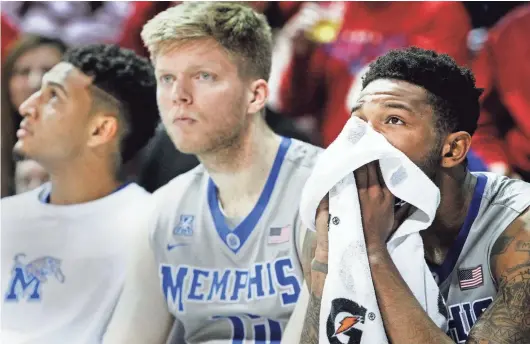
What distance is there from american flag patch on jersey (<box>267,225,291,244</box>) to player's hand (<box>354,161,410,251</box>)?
0.97 feet

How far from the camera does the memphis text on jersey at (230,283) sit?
178 cm

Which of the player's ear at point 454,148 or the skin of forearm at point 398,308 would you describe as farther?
the player's ear at point 454,148

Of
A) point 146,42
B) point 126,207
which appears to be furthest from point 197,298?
point 146,42

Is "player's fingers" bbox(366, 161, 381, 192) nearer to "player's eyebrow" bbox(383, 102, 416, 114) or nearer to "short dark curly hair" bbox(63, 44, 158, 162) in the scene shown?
"player's eyebrow" bbox(383, 102, 416, 114)

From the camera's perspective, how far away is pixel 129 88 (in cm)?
198

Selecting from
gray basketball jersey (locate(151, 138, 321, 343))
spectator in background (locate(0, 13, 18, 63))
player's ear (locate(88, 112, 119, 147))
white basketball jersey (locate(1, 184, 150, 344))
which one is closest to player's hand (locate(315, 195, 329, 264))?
gray basketball jersey (locate(151, 138, 321, 343))

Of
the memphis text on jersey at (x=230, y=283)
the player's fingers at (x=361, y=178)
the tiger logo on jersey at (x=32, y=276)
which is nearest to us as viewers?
the player's fingers at (x=361, y=178)

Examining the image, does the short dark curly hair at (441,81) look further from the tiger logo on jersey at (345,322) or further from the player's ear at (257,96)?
the tiger logo on jersey at (345,322)

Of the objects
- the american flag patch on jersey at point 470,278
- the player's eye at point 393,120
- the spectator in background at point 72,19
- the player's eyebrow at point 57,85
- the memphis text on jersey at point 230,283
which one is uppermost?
the spectator in background at point 72,19

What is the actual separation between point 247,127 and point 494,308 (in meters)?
0.73

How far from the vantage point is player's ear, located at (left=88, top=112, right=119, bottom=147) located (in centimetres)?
199

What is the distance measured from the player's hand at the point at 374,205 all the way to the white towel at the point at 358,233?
0.06 ft

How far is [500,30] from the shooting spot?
1.90 m

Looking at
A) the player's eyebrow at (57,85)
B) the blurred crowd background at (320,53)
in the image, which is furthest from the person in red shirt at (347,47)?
the player's eyebrow at (57,85)
